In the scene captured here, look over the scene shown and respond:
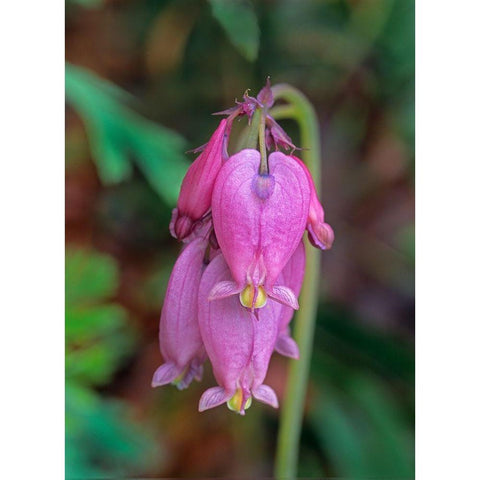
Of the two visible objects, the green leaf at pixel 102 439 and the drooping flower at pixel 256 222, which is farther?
the green leaf at pixel 102 439

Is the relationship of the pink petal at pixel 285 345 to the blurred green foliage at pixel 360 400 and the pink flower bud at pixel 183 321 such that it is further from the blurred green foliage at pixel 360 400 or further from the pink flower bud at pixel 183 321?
the blurred green foliage at pixel 360 400

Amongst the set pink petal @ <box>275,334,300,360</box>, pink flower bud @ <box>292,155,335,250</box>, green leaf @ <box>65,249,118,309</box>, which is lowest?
pink petal @ <box>275,334,300,360</box>

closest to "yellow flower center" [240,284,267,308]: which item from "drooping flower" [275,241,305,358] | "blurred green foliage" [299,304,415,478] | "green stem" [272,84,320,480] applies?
"drooping flower" [275,241,305,358]

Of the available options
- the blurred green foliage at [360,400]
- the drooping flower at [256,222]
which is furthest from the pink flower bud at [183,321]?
the blurred green foliage at [360,400]

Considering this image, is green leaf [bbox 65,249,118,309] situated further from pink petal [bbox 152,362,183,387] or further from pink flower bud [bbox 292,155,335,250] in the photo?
pink flower bud [bbox 292,155,335,250]
